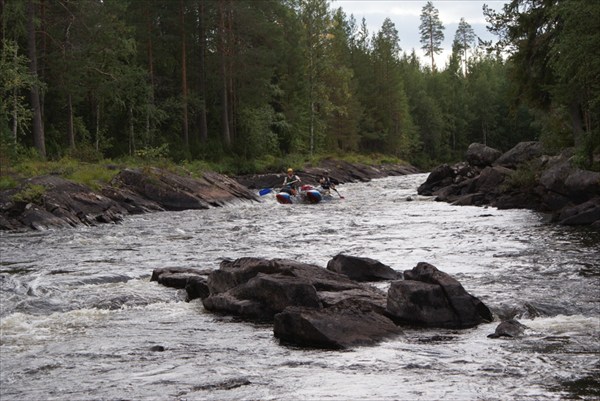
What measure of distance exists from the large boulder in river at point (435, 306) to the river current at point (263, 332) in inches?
12.8

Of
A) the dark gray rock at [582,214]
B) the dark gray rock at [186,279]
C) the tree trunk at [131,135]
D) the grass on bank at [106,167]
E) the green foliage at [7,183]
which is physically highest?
the tree trunk at [131,135]

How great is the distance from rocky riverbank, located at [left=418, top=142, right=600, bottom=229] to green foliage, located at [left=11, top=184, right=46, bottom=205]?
18.0 meters

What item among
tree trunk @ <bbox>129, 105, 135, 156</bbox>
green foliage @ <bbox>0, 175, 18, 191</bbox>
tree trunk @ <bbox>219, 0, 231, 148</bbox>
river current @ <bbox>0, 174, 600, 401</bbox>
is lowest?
river current @ <bbox>0, 174, 600, 401</bbox>

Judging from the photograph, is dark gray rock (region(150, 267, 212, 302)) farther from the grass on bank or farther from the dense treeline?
the grass on bank

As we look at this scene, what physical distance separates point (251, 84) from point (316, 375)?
41529 millimetres

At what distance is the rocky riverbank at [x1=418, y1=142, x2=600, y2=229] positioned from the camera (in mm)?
22984

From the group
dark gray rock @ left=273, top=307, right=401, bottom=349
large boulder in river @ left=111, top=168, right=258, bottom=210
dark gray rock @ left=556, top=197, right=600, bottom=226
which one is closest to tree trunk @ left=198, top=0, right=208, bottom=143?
large boulder in river @ left=111, top=168, right=258, bottom=210

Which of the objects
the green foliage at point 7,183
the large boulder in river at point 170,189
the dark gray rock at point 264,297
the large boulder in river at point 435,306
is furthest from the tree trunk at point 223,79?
the large boulder in river at point 435,306

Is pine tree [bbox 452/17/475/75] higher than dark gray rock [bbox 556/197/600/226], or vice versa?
pine tree [bbox 452/17/475/75]

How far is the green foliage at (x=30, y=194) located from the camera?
23.3 m

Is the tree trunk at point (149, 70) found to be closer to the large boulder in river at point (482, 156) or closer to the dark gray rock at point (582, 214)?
the large boulder in river at point (482, 156)

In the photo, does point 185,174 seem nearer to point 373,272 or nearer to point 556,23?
point 556,23

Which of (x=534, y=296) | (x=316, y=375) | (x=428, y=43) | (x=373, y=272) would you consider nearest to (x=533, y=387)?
(x=316, y=375)

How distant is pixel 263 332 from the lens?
9617 mm
